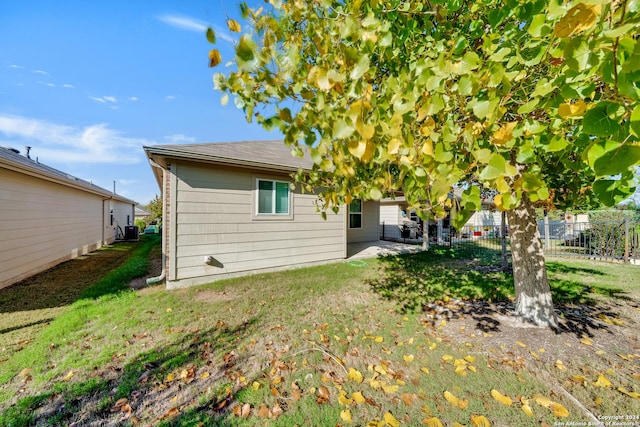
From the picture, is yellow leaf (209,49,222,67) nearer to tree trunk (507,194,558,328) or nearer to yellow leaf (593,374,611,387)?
tree trunk (507,194,558,328)

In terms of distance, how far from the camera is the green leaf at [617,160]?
821 millimetres

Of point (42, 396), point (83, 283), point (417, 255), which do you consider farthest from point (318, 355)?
point (417, 255)

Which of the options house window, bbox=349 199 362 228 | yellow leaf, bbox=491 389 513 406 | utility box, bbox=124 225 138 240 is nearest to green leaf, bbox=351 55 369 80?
yellow leaf, bbox=491 389 513 406

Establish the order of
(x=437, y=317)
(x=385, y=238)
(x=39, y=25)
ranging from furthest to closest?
1. (x=385, y=238)
2. (x=39, y=25)
3. (x=437, y=317)

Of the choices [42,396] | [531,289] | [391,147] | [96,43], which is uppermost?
[96,43]

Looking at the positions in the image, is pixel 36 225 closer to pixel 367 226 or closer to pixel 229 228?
pixel 229 228

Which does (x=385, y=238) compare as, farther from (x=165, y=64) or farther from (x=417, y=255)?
(x=165, y=64)

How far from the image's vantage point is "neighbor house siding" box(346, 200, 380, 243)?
13.4 meters

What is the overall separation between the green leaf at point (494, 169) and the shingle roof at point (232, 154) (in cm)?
406

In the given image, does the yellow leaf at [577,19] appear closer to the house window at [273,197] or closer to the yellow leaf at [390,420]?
the yellow leaf at [390,420]

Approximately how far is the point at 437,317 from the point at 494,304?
1374mm

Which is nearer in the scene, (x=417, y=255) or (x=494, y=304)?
(x=494, y=304)

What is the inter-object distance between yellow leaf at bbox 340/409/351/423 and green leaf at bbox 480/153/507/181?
7.49 ft

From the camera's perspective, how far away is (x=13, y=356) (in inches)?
125
